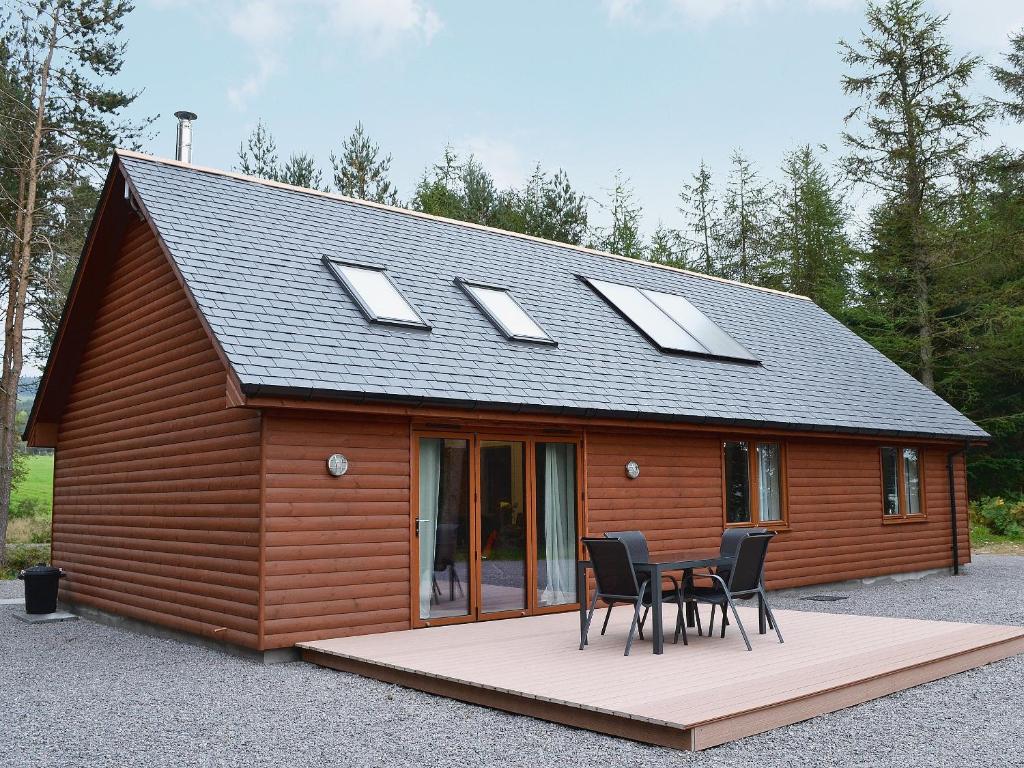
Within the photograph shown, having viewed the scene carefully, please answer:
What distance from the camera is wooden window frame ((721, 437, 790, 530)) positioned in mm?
11078

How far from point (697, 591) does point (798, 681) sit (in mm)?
1585

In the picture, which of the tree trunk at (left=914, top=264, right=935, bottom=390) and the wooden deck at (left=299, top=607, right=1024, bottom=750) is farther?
the tree trunk at (left=914, top=264, right=935, bottom=390)

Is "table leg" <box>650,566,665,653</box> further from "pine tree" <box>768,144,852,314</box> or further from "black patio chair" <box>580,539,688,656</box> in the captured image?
"pine tree" <box>768,144,852,314</box>

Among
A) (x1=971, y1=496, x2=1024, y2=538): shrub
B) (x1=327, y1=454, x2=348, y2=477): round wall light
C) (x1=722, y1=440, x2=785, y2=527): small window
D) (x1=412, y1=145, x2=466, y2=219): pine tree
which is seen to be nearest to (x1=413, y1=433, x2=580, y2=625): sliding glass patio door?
(x1=327, y1=454, x2=348, y2=477): round wall light

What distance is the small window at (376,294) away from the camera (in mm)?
8945

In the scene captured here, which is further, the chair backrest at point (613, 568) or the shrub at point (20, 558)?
the shrub at point (20, 558)

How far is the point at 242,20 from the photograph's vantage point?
75.2 ft

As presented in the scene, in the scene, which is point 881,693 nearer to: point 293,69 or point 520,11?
point 520,11

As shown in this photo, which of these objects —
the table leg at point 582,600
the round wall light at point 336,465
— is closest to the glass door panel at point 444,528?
the round wall light at point 336,465

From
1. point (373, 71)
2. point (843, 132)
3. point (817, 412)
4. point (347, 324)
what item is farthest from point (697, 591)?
point (373, 71)

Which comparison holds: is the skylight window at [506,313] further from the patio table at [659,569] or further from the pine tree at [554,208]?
the pine tree at [554,208]

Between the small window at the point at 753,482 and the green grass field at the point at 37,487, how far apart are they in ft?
65.1

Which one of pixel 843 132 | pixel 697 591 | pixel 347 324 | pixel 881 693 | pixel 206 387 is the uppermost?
pixel 843 132

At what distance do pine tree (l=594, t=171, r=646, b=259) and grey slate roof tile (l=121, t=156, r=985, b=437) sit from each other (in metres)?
15.3
